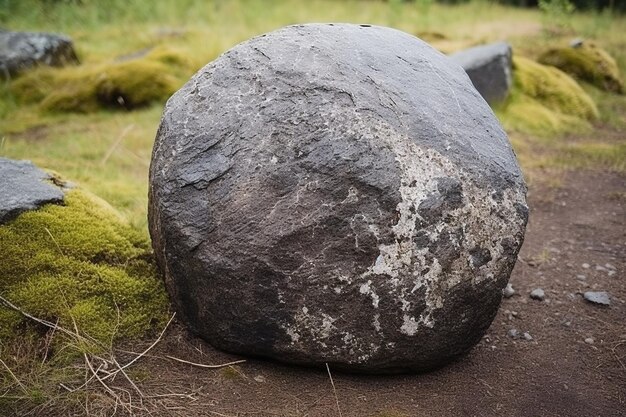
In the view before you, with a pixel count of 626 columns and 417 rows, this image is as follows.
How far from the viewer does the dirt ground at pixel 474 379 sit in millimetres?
2525

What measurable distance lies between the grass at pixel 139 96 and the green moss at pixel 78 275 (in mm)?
21

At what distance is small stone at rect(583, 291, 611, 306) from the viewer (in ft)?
11.7

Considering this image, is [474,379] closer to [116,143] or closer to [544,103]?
[116,143]

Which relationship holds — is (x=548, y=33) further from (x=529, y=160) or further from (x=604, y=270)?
(x=604, y=270)

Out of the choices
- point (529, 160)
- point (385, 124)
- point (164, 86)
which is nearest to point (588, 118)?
point (529, 160)

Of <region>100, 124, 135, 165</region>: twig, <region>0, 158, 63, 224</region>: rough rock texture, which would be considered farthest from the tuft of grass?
<region>100, 124, 135, 165</region>: twig

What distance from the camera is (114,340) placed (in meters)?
2.89

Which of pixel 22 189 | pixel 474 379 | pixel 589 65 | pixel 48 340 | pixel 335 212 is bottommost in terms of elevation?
pixel 589 65

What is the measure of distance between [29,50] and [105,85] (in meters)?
1.69

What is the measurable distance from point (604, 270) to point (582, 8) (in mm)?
14116

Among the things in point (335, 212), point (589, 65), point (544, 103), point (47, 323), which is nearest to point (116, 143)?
point (47, 323)

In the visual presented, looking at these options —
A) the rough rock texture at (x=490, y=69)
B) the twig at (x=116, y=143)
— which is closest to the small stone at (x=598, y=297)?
the rough rock texture at (x=490, y=69)

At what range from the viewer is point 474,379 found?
9.11 feet

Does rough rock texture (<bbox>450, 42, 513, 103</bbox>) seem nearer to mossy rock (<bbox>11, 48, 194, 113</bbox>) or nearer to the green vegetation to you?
mossy rock (<bbox>11, 48, 194, 113</bbox>)
